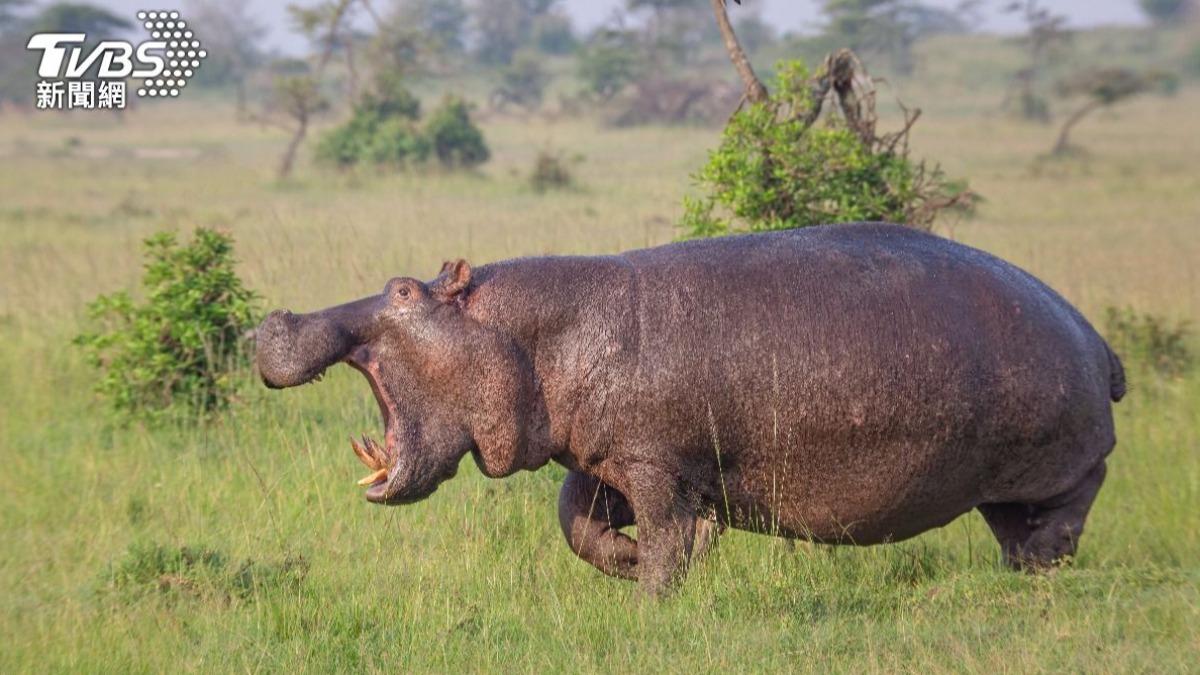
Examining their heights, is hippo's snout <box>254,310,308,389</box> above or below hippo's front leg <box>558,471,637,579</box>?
above

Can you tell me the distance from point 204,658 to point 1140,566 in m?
3.05

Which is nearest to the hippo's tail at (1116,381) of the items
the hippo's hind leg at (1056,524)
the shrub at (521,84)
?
the hippo's hind leg at (1056,524)

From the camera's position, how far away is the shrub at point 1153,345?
29.2 feet

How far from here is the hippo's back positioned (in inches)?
184

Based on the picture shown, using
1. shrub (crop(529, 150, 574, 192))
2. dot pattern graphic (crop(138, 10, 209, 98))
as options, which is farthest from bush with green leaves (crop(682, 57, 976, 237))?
shrub (crop(529, 150, 574, 192))

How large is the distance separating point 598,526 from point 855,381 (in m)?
0.94

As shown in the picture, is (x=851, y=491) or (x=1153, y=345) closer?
(x=851, y=491)

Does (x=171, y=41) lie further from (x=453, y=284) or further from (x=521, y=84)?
(x=521, y=84)

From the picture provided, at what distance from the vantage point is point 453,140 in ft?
83.7

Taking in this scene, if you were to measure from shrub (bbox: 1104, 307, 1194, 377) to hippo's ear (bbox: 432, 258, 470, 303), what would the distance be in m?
5.48

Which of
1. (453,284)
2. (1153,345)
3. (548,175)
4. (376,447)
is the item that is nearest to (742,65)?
(1153,345)

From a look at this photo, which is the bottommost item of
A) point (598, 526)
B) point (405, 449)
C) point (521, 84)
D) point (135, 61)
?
point (598, 526)

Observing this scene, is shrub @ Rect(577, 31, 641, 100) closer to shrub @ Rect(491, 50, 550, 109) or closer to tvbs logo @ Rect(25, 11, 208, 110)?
shrub @ Rect(491, 50, 550, 109)

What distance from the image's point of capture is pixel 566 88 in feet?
186
